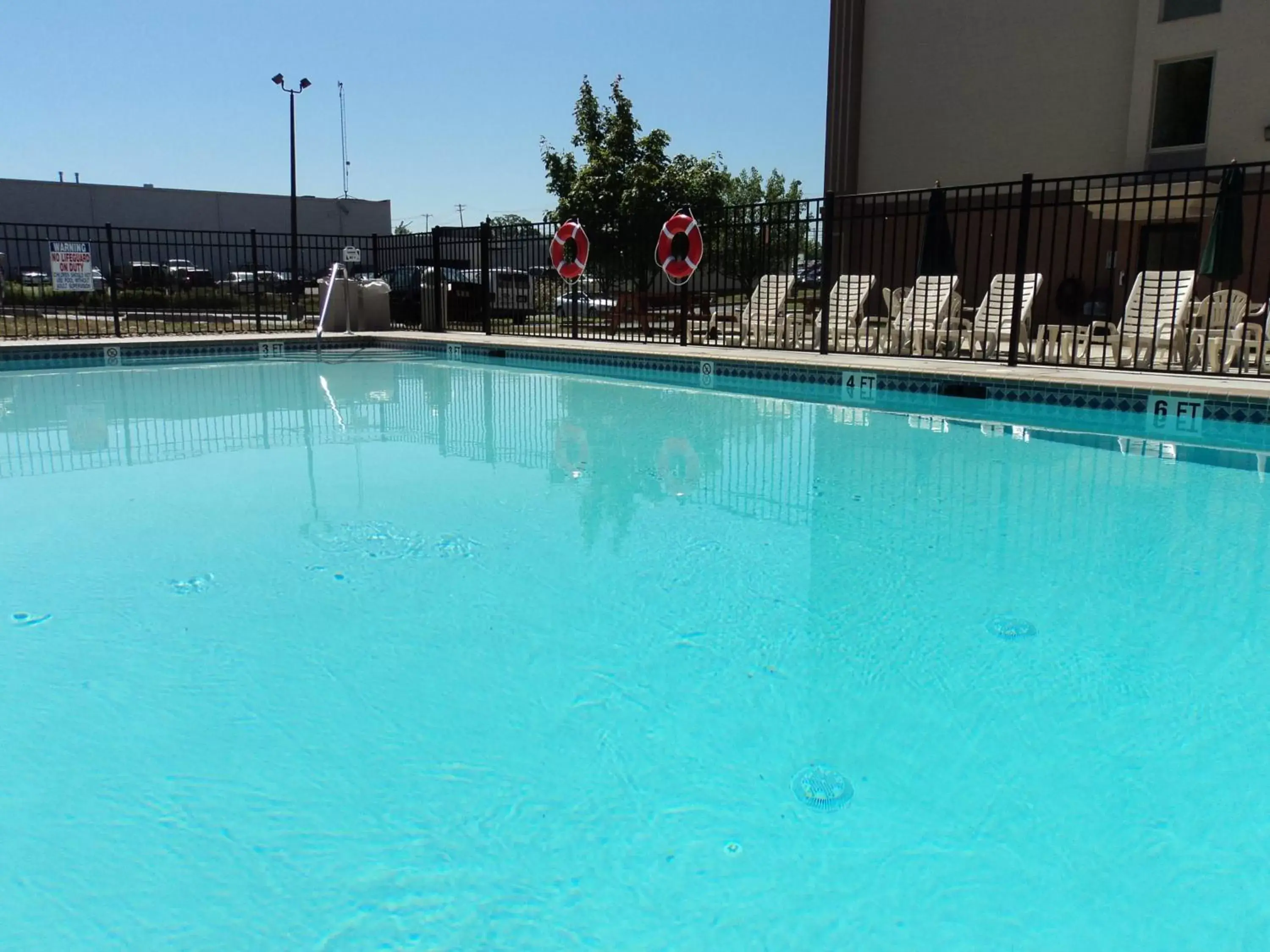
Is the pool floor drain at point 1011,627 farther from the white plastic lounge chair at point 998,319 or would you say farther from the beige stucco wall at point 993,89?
the beige stucco wall at point 993,89

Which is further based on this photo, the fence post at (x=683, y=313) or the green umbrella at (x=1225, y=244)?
the fence post at (x=683, y=313)

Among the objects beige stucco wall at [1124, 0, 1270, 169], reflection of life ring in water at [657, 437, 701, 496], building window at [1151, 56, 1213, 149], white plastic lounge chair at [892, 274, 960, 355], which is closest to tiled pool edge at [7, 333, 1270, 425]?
white plastic lounge chair at [892, 274, 960, 355]

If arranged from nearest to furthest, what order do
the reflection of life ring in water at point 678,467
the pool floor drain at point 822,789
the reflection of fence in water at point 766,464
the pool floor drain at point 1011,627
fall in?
the pool floor drain at point 822,789, the pool floor drain at point 1011,627, the reflection of fence in water at point 766,464, the reflection of life ring in water at point 678,467

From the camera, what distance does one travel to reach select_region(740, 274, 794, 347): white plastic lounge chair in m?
11.8

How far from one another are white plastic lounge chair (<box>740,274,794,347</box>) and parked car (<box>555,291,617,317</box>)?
2160mm

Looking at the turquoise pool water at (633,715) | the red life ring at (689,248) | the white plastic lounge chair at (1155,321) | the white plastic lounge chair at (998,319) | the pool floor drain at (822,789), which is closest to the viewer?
the turquoise pool water at (633,715)

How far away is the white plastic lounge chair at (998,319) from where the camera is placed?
31.0ft

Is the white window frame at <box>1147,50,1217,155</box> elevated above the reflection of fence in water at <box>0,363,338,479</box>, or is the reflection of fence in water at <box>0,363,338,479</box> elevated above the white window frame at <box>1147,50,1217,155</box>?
the white window frame at <box>1147,50,1217,155</box>

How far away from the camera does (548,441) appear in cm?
672

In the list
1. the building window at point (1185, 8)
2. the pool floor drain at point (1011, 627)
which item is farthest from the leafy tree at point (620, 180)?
the pool floor drain at point (1011, 627)

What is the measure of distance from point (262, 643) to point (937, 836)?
6.91 ft

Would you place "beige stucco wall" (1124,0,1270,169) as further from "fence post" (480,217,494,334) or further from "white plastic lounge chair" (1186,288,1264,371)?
"fence post" (480,217,494,334)

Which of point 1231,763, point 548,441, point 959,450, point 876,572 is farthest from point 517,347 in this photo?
point 1231,763

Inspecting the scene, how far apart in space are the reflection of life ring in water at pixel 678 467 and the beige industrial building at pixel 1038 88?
11.1 meters
